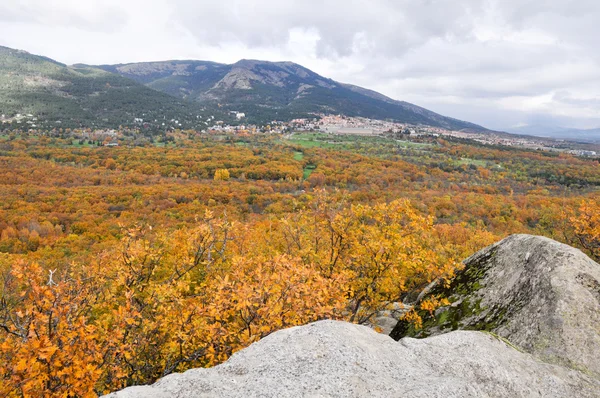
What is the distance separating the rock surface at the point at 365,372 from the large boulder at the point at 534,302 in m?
0.97

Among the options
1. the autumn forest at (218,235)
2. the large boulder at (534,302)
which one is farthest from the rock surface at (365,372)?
the autumn forest at (218,235)

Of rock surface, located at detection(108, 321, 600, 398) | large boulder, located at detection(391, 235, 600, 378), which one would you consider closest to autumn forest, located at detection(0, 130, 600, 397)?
large boulder, located at detection(391, 235, 600, 378)

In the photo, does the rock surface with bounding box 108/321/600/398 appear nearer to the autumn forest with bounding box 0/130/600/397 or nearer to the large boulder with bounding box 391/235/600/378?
the large boulder with bounding box 391/235/600/378

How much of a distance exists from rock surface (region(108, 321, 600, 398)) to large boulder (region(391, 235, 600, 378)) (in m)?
0.97

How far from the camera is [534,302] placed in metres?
8.63

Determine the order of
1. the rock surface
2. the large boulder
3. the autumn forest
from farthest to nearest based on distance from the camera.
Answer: the autumn forest, the large boulder, the rock surface

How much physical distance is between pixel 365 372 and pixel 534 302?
6.08 meters

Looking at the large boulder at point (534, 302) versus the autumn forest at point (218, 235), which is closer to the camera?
the large boulder at point (534, 302)

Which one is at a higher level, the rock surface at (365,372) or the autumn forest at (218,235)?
the rock surface at (365,372)

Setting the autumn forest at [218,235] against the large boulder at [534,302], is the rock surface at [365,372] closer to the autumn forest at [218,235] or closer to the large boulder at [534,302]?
the large boulder at [534,302]

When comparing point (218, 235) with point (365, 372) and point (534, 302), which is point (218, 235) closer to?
point (365, 372)

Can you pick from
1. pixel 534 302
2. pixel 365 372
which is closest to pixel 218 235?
pixel 365 372

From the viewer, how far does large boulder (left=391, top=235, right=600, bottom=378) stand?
750cm

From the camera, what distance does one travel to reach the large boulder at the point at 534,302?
750 cm
